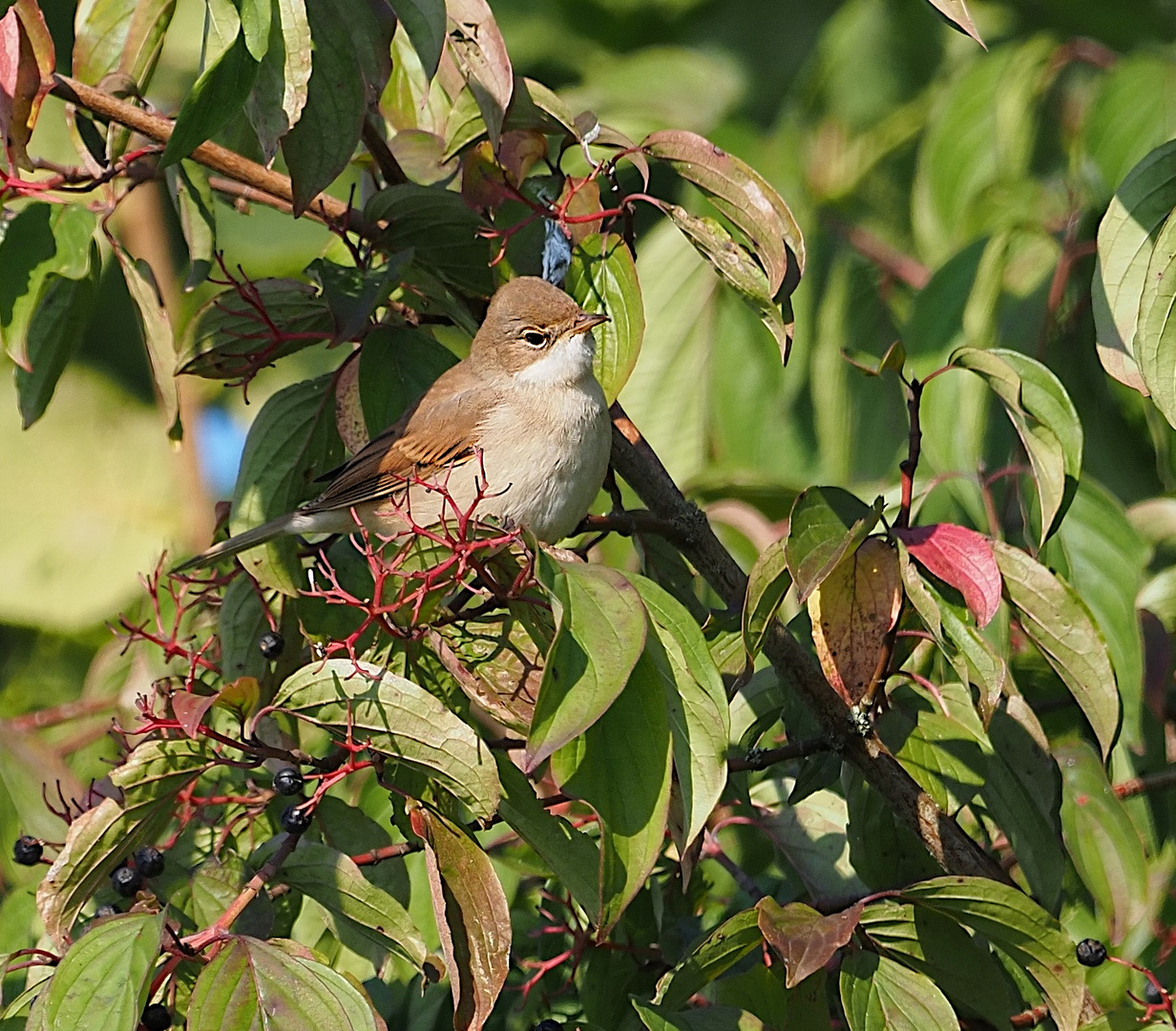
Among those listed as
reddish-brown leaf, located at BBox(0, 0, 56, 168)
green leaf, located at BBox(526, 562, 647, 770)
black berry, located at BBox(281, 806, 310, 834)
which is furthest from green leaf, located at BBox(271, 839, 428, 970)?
reddish-brown leaf, located at BBox(0, 0, 56, 168)

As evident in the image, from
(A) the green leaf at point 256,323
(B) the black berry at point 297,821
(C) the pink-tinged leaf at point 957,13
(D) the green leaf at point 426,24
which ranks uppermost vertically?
(C) the pink-tinged leaf at point 957,13

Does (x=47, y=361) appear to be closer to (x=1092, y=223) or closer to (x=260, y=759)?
(x=260, y=759)

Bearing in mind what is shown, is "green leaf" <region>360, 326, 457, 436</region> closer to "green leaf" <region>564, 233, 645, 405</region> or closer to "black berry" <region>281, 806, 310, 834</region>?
"green leaf" <region>564, 233, 645, 405</region>

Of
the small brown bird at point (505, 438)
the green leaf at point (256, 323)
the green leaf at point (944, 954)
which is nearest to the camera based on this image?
the green leaf at point (944, 954)

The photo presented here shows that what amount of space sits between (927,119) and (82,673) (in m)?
3.40

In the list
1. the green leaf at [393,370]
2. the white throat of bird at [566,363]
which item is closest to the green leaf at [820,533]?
the green leaf at [393,370]

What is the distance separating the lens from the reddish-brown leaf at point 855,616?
1.98m

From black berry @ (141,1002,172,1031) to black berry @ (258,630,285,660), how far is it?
25.2 inches

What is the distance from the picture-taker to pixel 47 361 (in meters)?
2.35

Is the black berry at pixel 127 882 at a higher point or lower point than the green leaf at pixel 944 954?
lower

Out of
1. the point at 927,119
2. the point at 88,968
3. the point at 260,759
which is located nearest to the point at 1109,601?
the point at 260,759

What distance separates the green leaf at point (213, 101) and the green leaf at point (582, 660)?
734 mm

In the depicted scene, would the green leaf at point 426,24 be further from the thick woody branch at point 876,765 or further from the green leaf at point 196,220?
the thick woody branch at point 876,765

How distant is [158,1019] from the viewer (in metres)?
1.80
